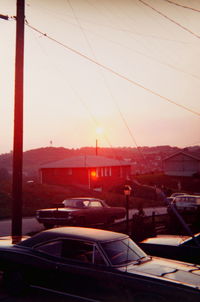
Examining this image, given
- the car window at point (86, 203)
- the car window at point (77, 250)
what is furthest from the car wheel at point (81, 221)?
the car window at point (77, 250)

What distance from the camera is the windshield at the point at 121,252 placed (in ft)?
18.9

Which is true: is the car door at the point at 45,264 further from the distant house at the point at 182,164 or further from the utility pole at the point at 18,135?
the distant house at the point at 182,164

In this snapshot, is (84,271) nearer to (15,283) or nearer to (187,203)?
(15,283)

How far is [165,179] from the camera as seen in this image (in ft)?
164

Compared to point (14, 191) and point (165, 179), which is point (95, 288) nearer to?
point (14, 191)

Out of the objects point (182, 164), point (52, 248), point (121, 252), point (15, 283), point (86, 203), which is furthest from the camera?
point (182, 164)

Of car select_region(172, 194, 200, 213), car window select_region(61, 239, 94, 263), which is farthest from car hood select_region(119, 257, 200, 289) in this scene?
car select_region(172, 194, 200, 213)

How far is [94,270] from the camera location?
559 cm

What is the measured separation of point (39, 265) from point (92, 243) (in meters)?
1.05

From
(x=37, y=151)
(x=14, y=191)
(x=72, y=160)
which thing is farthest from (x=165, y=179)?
(x=37, y=151)

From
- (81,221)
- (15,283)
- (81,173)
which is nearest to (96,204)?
(81,221)

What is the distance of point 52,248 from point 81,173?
3543 cm

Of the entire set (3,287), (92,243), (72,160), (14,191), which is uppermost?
(72,160)

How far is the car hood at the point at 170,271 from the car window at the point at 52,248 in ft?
4.01
